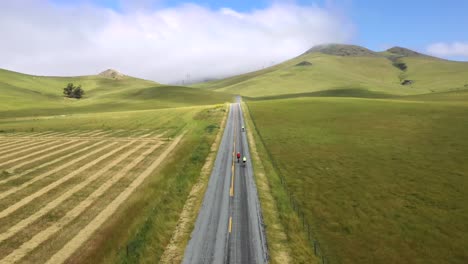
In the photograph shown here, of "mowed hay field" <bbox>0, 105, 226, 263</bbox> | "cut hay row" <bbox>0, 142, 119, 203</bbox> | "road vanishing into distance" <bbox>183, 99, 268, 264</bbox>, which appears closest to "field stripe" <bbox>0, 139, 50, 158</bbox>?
"mowed hay field" <bbox>0, 105, 226, 263</bbox>

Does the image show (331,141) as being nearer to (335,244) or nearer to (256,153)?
(256,153)

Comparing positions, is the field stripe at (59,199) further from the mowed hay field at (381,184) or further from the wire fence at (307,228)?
the mowed hay field at (381,184)

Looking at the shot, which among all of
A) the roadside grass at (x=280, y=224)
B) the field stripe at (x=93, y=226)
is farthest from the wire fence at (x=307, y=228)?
the field stripe at (x=93, y=226)

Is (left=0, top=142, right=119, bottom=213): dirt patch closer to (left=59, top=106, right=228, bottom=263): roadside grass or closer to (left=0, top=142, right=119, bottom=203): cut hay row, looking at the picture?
(left=0, top=142, right=119, bottom=203): cut hay row

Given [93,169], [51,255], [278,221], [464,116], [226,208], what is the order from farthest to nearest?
[464,116], [93,169], [226,208], [278,221], [51,255]

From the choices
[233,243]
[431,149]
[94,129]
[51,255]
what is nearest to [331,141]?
[431,149]
